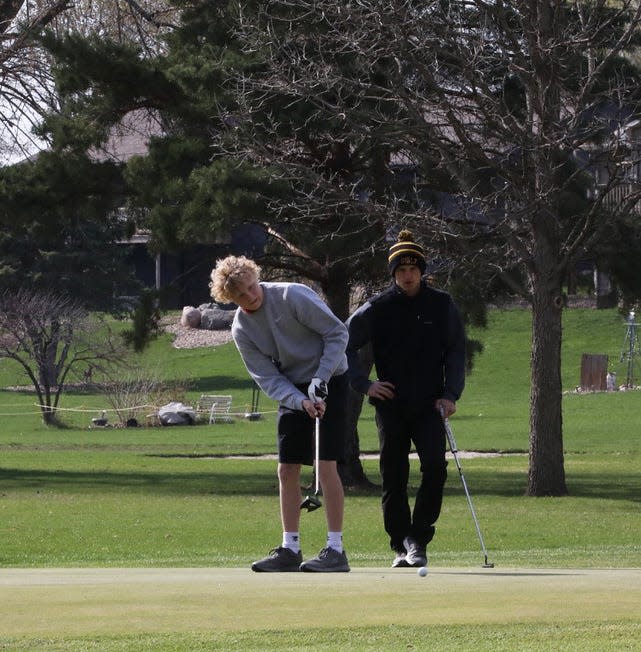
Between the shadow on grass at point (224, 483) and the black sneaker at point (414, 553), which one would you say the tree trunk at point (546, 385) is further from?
the black sneaker at point (414, 553)

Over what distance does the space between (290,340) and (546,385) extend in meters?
14.8

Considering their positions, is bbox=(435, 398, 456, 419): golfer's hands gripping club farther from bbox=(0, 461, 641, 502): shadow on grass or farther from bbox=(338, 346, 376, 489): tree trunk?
bbox=(338, 346, 376, 489): tree trunk

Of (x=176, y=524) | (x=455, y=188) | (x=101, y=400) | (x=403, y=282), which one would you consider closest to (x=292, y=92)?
(x=455, y=188)

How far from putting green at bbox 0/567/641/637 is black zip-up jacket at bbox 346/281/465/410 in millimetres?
1391

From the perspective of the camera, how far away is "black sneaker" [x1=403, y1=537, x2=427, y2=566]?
29.9ft

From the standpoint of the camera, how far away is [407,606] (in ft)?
22.3

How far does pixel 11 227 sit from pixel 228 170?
5.31 m

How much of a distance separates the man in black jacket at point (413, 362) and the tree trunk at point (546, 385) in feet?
45.1

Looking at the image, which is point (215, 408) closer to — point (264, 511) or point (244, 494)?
point (244, 494)

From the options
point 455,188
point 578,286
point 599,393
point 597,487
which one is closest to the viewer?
point 455,188

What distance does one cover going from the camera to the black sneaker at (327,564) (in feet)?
28.0

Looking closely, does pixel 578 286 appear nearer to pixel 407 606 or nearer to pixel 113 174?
pixel 113 174

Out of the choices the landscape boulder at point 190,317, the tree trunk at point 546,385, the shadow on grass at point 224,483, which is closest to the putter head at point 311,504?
the tree trunk at point 546,385

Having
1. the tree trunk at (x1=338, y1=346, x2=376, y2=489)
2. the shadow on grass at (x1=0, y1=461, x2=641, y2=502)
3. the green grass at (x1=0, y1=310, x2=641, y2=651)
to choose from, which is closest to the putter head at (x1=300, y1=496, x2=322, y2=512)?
the green grass at (x1=0, y1=310, x2=641, y2=651)
